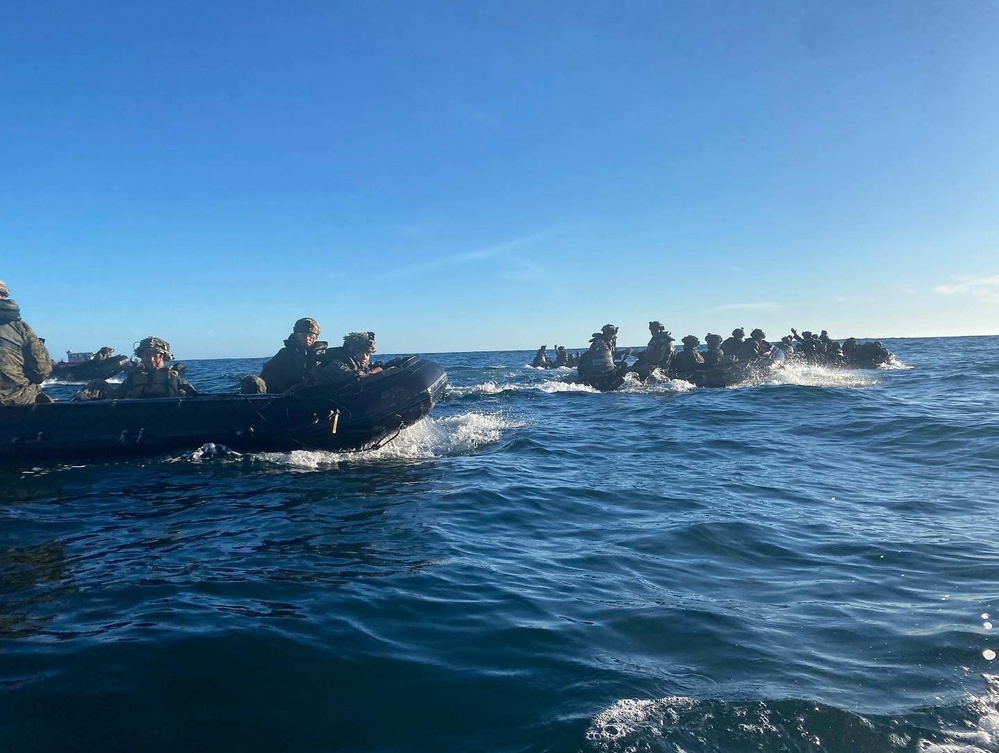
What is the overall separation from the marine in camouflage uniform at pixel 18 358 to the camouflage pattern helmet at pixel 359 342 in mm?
4680

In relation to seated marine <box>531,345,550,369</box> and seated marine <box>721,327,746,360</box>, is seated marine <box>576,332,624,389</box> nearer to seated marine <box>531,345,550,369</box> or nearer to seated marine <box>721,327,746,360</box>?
seated marine <box>721,327,746,360</box>

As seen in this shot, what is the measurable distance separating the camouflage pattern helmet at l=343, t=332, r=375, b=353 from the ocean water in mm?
2327

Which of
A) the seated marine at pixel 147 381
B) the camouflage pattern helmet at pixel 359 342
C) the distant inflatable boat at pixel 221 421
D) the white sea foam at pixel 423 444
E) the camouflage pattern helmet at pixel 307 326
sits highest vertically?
the camouflage pattern helmet at pixel 307 326

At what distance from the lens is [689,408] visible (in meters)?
17.6

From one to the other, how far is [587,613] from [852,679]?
1.65 meters

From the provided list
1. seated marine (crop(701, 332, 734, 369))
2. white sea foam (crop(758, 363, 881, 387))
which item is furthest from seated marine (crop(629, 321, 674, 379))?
white sea foam (crop(758, 363, 881, 387))

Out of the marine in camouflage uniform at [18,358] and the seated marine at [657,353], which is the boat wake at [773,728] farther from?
the seated marine at [657,353]

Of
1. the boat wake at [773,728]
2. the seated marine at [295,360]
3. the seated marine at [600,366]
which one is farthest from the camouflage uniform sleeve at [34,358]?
the seated marine at [600,366]

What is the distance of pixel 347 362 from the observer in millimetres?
11250

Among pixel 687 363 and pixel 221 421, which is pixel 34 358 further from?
pixel 687 363

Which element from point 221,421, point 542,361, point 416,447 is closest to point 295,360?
point 221,421

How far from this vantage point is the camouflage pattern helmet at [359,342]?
1134 cm

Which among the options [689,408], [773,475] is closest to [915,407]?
[689,408]

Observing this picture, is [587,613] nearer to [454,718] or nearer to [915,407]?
[454,718]
